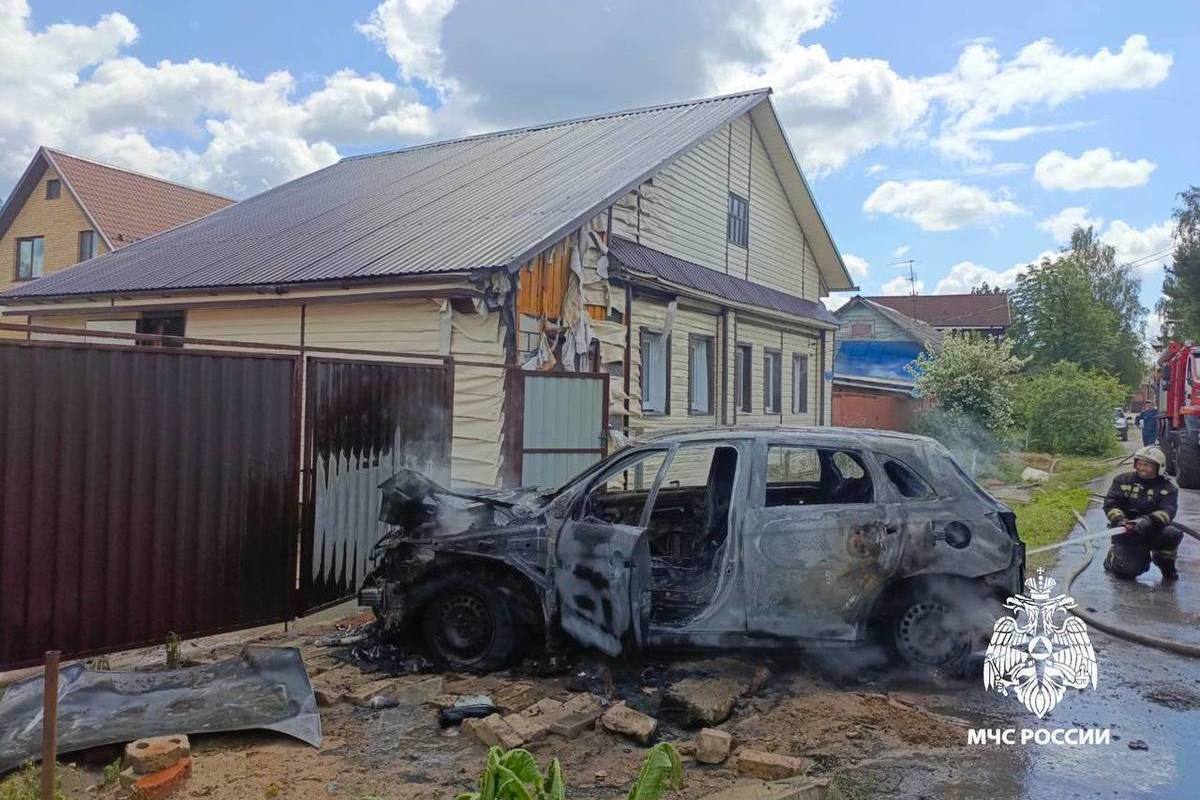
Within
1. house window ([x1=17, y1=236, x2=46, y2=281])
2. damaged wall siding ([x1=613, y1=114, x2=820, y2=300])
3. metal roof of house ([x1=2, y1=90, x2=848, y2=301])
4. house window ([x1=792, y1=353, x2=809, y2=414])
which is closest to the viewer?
metal roof of house ([x1=2, y1=90, x2=848, y2=301])

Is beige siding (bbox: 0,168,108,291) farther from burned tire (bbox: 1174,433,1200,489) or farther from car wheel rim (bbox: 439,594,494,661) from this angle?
burned tire (bbox: 1174,433,1200,489)

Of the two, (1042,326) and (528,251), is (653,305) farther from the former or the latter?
(1042,326)

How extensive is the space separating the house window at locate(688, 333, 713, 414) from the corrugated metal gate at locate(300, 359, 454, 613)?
6.79 metres

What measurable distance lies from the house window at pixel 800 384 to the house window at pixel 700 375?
3.95 meters

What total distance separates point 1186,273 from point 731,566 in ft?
135

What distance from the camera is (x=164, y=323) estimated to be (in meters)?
12.3

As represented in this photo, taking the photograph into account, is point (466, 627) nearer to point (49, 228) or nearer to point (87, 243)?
point (87, 243)

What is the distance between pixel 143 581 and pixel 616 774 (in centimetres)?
329

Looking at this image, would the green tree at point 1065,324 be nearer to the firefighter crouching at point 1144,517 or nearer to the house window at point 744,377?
the house window at point 744,377

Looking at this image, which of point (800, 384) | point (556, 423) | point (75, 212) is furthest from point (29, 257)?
point (556, 423)

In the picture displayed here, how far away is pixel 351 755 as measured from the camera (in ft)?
13.1

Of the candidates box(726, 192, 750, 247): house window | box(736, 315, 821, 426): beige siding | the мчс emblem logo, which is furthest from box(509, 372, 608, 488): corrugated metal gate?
box(726, 192, 750, 247): house window

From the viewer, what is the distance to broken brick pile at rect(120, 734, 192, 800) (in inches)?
137

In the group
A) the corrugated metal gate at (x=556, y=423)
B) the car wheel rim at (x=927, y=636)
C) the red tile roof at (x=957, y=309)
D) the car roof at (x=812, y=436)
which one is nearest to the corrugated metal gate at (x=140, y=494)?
the car roof at (x=812, y=436)
